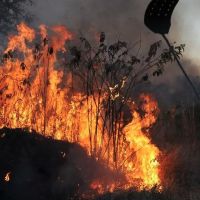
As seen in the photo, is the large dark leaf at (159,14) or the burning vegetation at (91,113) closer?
the large dark leaf at (159,14)

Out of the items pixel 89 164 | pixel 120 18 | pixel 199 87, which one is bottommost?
pixel 89 164

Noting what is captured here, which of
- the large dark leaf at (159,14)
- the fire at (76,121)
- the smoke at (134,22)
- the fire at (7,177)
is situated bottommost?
the fire at (7,177)

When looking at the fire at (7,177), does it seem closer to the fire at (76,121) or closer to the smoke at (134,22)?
the fire at (76,121)

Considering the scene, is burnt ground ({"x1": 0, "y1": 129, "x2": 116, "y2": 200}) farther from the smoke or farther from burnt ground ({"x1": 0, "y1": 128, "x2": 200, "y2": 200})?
the smoke

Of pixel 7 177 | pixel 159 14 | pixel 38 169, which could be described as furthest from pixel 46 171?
pixel 159 14

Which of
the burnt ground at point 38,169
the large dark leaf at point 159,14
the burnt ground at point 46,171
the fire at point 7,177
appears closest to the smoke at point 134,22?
the burnt ground at point 46,171

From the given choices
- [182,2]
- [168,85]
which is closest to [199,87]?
[168,85]

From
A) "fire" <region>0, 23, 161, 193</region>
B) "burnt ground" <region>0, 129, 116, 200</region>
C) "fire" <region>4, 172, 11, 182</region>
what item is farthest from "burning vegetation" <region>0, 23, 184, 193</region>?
"fire" <region>4, 172, 11, 182</region>

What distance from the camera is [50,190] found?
6.25m

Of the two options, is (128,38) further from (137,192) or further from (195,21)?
(137,192)

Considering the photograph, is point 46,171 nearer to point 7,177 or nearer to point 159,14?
point 7,177

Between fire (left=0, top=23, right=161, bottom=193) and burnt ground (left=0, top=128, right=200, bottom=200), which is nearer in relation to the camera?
burnt ground (left=0, top=128, right=200, bottom=200)

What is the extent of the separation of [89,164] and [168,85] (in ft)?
38.3

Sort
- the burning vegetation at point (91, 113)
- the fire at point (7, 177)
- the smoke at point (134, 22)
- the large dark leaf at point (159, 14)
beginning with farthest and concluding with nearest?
the smoke at point (134, 22) < the burning vegetation at point (91, 113) < the fire at point (7, 177) < the large dark leaf at point (159, 14)
